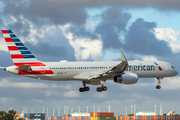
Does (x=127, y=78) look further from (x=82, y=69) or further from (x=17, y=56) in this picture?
(x=17, y=56)

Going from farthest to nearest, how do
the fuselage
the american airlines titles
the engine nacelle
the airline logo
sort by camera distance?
the american airlines titles → the airline logo → the fuselage → the engine nacelle

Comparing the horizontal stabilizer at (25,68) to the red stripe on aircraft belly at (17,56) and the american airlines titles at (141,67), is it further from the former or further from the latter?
the american airlines titles at (141,67)

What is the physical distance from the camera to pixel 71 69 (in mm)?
85312

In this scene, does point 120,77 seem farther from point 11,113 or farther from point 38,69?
point 11,113

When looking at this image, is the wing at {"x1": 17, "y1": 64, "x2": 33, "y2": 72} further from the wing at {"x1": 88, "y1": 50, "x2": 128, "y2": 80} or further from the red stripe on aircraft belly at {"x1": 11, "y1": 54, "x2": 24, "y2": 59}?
the wing at {"x1": 88, "y1": 50, "x2": 128, "y2": 80}

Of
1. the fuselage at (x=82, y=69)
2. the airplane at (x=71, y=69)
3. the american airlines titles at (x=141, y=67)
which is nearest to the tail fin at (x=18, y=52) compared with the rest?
the airplane at (x=71, y=69)

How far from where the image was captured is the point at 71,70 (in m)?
85.2

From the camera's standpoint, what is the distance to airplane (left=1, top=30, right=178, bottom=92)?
83.1 m

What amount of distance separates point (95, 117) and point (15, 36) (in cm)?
11271

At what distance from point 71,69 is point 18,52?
510 inches

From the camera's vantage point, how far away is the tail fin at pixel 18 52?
85312 mm

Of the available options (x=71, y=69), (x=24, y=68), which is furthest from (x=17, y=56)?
(x=71, y=69)

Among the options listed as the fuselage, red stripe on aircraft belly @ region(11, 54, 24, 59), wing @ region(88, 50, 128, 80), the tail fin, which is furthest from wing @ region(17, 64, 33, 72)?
wing @ region(88, 50, 128, 80)

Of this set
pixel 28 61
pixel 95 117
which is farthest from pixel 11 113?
pixel 28 61
